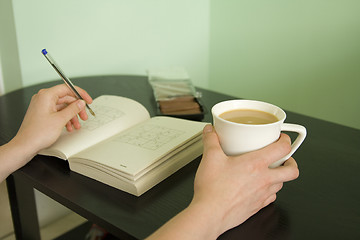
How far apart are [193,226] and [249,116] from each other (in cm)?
20

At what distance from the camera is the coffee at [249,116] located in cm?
55

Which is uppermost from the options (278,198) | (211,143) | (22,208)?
(211,143)

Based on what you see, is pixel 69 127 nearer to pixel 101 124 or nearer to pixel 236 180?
pixel 101 124

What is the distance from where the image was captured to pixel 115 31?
1.27 metres

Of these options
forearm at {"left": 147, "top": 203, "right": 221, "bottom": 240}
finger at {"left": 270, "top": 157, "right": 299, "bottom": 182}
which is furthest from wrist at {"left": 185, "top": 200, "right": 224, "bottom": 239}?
finger at {"left": 270, "top": 157, "right": 299, "bottom": 182}

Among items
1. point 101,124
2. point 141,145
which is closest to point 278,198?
point 141,145

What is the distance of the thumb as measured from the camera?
72 cm

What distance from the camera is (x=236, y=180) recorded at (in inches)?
19.7

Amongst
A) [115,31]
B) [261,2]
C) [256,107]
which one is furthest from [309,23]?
[256,107]

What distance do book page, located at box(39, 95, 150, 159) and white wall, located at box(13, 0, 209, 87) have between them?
0.33 m

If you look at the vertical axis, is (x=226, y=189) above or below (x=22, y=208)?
above

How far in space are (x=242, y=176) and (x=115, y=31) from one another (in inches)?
36.0

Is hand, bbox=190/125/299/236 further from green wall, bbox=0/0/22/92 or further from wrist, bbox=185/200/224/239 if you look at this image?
green wall, bbox=0/0/22/92

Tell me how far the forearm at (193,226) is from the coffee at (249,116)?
15cm
